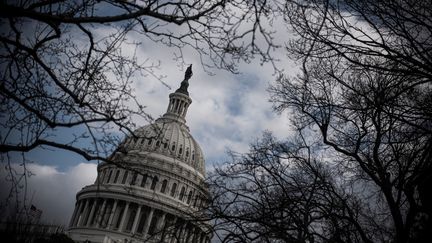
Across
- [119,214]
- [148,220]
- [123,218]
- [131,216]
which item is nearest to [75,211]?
[119,214]

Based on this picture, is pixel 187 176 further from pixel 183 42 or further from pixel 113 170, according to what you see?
pixel 183 42

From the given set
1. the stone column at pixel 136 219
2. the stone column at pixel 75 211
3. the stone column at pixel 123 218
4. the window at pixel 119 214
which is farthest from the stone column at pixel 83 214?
the stone column at pixel 136 219

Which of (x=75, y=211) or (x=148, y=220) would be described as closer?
(x=148, y=220)

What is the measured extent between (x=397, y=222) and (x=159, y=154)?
67.6 m

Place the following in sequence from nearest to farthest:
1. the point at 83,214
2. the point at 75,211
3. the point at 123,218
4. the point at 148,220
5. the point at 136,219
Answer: the point at 148,220, the point at 136,219, the point at 123,218, the point at 83,214, the point at 75,211

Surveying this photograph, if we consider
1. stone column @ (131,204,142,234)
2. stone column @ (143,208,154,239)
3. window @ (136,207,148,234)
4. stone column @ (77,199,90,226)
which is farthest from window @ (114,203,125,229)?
stone column @ (77,199,90,226)

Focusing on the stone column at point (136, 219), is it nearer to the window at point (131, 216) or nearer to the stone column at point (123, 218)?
the window at point (131, 216)

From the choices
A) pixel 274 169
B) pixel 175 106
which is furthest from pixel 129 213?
pixel 274 169

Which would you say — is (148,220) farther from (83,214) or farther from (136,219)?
(83,214)

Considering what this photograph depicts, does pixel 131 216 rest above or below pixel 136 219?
above

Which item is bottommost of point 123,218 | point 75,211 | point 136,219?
point 123,218

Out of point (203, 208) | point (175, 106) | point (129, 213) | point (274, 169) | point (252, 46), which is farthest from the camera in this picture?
point (175, 106)

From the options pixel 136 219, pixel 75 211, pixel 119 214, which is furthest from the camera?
pixel 75 211

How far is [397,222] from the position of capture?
6.56 metres
